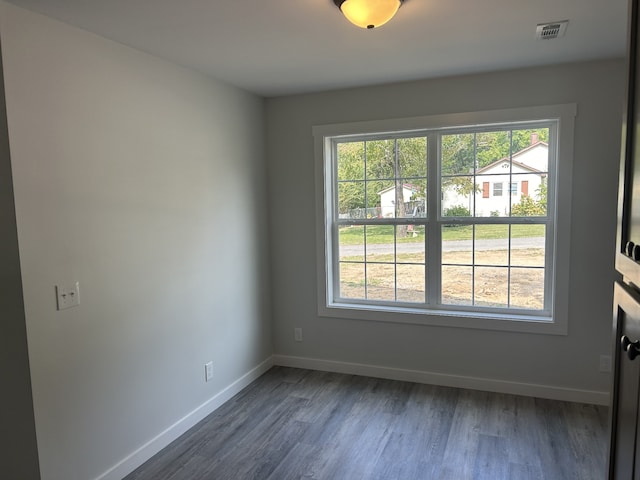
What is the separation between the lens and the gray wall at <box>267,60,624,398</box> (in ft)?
9.64

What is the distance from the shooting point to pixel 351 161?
12.3 ft

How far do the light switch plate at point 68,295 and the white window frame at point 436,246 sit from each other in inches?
79.8

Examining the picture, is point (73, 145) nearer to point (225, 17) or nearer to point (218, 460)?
point (225, 17)

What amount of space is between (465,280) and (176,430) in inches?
94.7

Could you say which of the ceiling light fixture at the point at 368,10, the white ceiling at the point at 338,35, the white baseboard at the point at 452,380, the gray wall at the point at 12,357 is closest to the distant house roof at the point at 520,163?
the white ceiling at the point at 338,35

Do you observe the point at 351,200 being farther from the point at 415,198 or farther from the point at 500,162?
the point at 500,162

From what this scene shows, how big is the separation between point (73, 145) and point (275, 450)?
2071mm

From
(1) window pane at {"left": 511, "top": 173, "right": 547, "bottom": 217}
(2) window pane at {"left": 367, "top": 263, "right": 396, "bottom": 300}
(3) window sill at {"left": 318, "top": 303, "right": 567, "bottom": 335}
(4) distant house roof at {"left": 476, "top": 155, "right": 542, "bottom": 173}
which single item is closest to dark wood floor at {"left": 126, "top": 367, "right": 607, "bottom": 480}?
(3) window sill at {"left": 318, "top": 303, "right": 567, "bottom": 335}

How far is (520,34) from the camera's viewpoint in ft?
7.79

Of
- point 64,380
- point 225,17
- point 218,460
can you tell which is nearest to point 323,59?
point 225,17

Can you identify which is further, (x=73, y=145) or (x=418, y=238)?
(x=418, y=238)

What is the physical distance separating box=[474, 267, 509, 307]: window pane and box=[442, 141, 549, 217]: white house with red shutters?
17.7 inches

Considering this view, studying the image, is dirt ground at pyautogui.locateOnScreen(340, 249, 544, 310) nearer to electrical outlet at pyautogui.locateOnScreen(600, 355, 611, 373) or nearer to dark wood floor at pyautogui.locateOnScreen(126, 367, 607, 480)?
electrical outlet at pyautogui.locateOnScreen(600, 355, 611, 373)

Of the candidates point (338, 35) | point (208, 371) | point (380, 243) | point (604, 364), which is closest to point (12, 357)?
point (208, 371)
